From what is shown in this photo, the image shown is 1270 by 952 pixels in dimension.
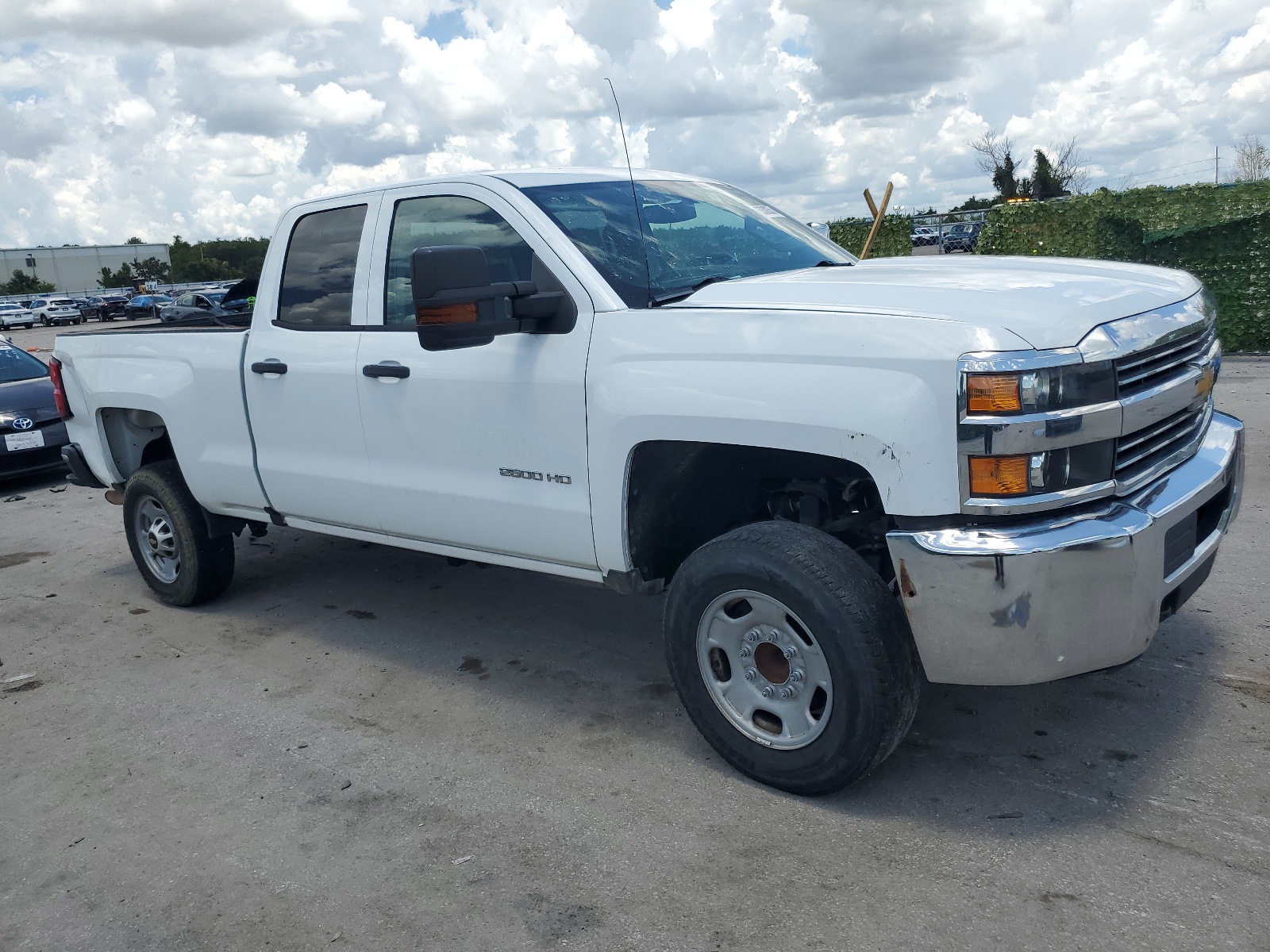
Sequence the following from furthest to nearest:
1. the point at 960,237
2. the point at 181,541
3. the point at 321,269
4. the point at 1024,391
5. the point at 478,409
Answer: the point at 960,237 → the point at 181,541 → the point at 321,269 → the point at 478,409 → the point at 1024,391

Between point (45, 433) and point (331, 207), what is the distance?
6.68 meters

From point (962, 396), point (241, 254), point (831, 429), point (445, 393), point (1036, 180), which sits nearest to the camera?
point (962, 396)

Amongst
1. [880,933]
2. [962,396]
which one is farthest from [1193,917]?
[962,396]

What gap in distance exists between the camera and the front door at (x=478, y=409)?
3787 millimetres

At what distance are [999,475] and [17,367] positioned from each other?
1078 centimetres

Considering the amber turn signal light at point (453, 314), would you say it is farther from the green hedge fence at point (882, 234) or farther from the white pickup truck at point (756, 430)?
the green hedge fence at point (882, 234)

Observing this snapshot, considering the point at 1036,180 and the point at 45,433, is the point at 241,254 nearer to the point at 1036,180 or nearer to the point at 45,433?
the point at 1036,180

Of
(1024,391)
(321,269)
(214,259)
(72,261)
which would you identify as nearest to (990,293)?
(1024,391)

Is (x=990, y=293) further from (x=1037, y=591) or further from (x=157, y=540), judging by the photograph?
(x=157, y=540)

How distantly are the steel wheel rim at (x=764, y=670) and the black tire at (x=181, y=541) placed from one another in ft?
10.9

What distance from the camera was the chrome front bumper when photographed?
285 centimetres

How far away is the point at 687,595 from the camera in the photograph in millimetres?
3475

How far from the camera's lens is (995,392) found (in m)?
2.83

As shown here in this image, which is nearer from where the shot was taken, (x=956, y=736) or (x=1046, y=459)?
(x=1046, y=459)
